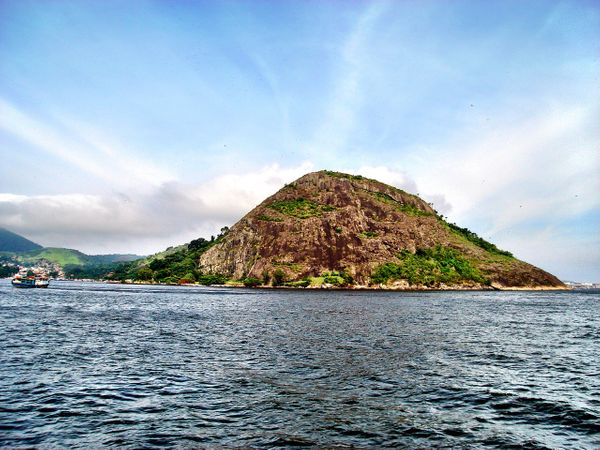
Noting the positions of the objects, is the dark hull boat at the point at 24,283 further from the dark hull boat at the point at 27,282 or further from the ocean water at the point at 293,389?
the ocean water at the point at 293,389

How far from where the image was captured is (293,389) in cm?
2683

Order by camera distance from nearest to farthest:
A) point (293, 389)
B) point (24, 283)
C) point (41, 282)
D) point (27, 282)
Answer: point (293, 389)
point (24, 283)
point (27, 282)
point (41, 282)

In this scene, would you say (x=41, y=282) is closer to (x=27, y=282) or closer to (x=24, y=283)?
(x=27, y=282)

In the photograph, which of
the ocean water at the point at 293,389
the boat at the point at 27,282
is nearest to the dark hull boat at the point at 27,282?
the boat at the point at 27,282

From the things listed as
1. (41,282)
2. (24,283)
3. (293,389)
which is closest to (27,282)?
(24,283)

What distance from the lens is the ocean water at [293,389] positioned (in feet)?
63.2

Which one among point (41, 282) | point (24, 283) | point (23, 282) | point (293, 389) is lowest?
point (293, 389)

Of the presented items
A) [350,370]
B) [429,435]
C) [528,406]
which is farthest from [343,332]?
[429,435]

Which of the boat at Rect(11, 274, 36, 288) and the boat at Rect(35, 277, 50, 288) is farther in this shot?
the boat at Rect(35, 277, 50, 288)

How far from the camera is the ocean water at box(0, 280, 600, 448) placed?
19.2 meters

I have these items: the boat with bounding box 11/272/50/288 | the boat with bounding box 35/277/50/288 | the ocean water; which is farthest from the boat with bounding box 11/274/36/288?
the ocean water

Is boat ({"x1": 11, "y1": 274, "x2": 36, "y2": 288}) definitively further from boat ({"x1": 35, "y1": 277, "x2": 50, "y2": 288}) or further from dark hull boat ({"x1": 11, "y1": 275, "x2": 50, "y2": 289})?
boat ({"x1": 35, "y1": 277, "x2": 50, "y2": 288})

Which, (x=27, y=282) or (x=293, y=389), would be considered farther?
(x=27, y=282)

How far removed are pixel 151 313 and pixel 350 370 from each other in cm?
5677
